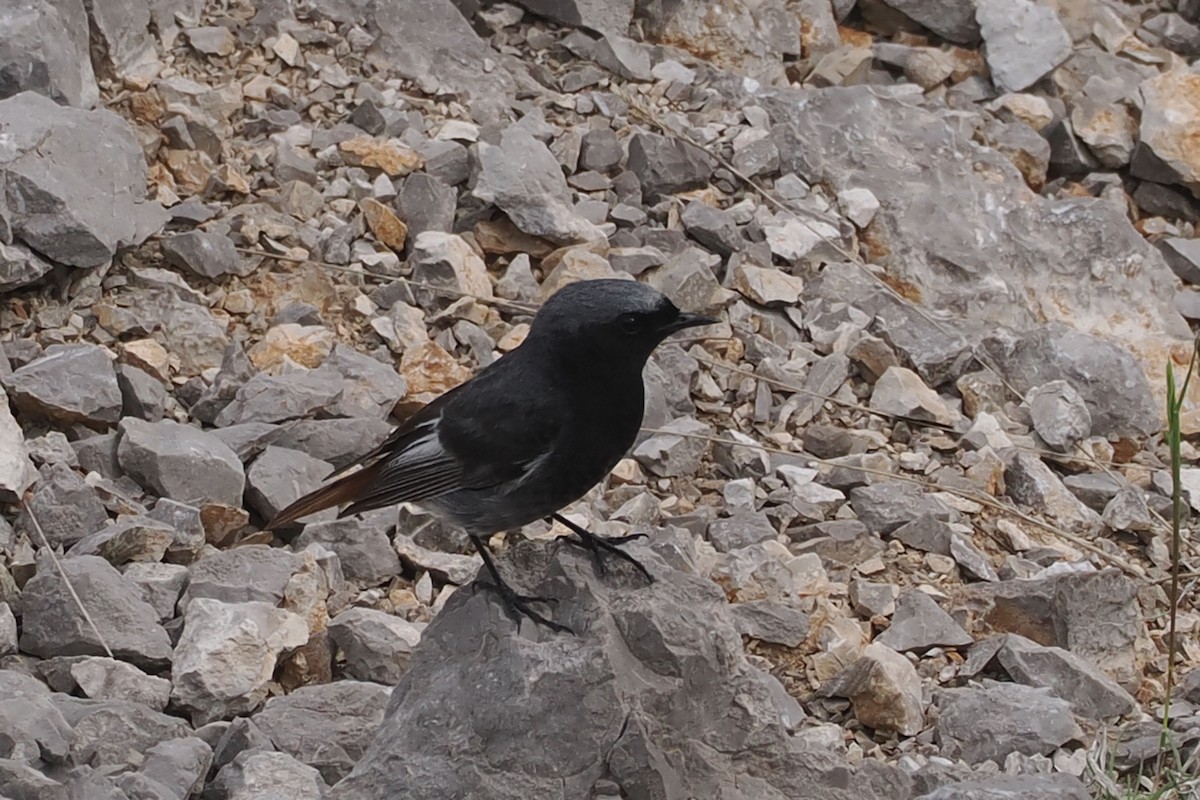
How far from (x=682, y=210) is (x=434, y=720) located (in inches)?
149

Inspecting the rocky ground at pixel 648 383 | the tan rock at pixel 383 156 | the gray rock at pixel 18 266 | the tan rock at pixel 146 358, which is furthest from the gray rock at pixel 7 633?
the tan rock at pixel 383 156

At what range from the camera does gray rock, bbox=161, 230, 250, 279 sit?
6.47 metres

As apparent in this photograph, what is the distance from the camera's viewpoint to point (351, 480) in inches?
182

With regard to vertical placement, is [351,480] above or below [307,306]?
above

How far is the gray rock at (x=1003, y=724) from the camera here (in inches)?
188

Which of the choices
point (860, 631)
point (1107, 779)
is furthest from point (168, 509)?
point (1107, 779)

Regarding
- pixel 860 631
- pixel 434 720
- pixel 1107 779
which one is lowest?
pixel 860 631

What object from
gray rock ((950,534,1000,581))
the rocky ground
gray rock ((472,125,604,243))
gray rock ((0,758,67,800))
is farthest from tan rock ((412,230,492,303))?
gray rock ((0,758,67,800))

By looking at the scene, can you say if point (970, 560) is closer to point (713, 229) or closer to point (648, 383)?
point (648, 383)

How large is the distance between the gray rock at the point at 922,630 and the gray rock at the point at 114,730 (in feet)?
7.24

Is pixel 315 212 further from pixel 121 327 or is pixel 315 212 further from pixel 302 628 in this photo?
pixel 302 628

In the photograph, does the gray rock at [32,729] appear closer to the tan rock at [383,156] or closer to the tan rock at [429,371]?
the tan rock at [429,371]

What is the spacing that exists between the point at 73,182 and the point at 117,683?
2.35 meters

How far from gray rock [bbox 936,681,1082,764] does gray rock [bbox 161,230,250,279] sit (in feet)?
10.5
